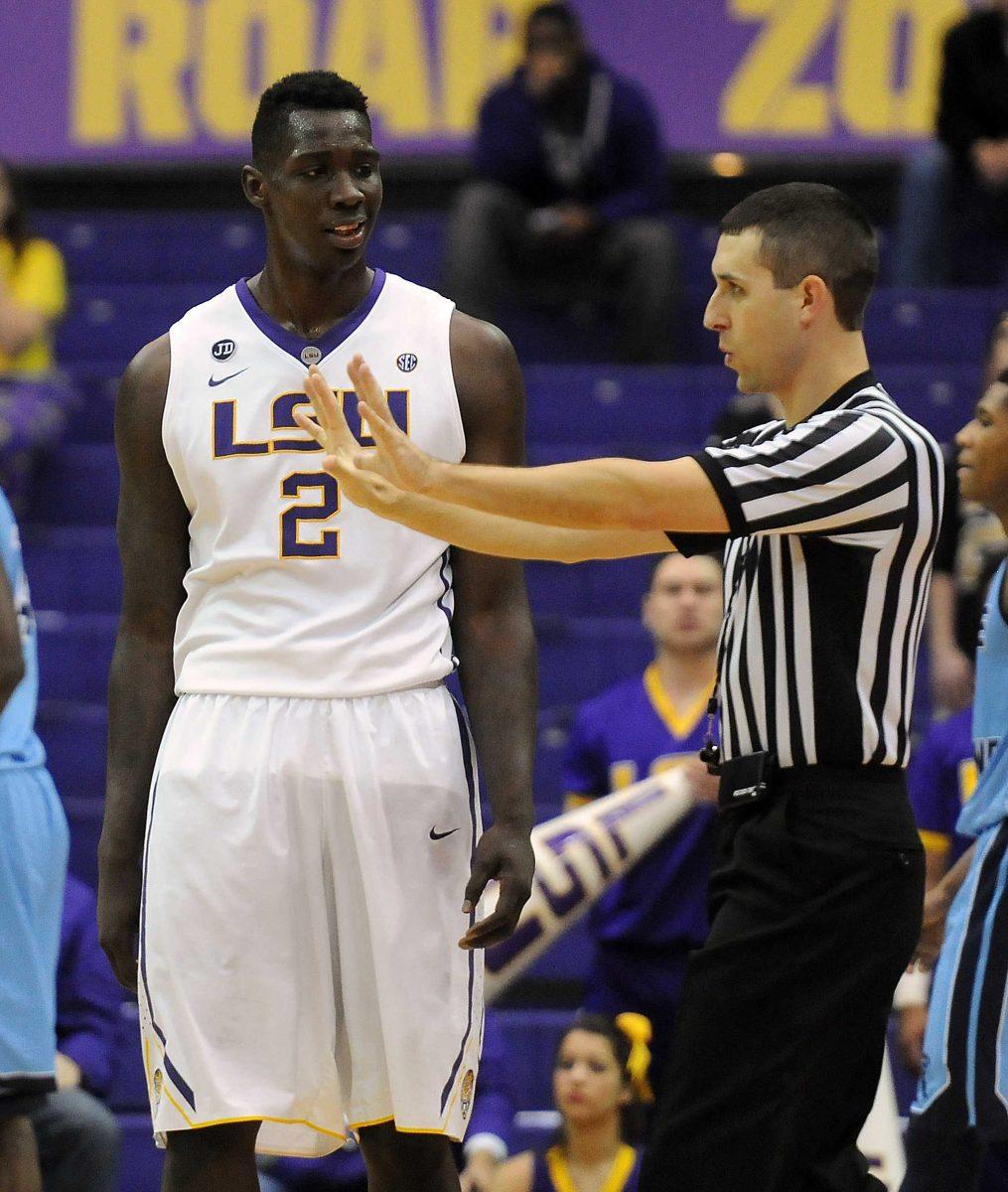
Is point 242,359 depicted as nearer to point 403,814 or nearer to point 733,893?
point 403,814

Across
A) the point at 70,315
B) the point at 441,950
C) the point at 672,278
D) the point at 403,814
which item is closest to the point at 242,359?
the point at 403,814

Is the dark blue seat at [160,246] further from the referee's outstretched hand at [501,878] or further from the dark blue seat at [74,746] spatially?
the referee's outstretched hand at [501,878]

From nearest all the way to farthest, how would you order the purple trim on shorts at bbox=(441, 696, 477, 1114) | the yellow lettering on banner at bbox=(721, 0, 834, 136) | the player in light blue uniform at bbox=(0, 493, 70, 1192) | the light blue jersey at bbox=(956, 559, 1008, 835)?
the purple trim on shorts at bbox=(441, 696, 477, 1114)
the light blue jersey at bbox=(956, 559, 1008, 835)
the player in light blue uniform at bbox=(0, 493, 70, 1192)
the yellow lettering on banner at bbox=(721, 0, 834, 136)

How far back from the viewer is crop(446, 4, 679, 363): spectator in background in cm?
971

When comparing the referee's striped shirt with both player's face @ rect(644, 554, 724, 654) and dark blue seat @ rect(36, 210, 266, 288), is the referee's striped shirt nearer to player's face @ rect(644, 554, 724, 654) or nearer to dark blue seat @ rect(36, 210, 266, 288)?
player's face @ rect(644, 554, 724, 654)

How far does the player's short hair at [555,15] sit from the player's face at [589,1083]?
16.8 feet

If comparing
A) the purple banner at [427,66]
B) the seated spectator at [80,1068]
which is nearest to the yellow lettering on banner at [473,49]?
the purple banner at [427,66]

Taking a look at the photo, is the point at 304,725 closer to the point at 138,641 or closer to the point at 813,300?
the point at 138,641

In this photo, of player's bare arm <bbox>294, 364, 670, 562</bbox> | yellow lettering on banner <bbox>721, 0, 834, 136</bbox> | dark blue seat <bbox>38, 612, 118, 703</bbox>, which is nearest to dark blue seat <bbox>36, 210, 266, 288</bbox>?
yellow lettering on banner <bbox>721, 0, 834, 136</bbox>

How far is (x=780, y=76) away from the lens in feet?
36.5

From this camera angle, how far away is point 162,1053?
3.57 meters

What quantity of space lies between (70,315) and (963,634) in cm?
563

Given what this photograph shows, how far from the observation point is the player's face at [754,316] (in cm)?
369

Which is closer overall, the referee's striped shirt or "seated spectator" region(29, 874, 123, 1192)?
the referee's striped shirt
